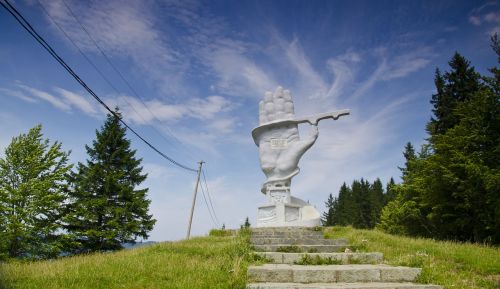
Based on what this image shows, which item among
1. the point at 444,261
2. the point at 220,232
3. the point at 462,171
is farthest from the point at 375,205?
the point at 444,261

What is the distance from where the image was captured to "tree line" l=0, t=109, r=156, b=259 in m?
19.0

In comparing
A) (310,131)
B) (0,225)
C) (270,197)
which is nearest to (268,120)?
(310,131)

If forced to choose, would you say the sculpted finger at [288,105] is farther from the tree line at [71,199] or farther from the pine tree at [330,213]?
the pine tree at [330,213]

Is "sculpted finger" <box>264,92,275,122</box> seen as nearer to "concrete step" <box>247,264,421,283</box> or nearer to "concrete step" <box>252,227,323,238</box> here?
"concrete step" <box>252,227,323,238</box>

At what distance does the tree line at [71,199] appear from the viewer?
18953mm

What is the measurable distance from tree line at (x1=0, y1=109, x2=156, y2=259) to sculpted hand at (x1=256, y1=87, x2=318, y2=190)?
11.0 metres

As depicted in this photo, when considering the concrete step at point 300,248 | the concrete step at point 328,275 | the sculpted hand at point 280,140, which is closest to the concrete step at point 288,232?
the sculpted hand at point 280,140

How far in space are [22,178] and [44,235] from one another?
3.57m

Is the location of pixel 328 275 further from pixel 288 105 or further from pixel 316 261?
pixel 288 105

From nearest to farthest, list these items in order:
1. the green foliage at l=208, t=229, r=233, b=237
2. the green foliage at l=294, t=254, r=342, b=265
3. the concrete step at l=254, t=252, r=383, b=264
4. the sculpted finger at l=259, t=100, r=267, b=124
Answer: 1. the green foliage at l=294, t=254, r=342, b=265
2. the concrete step at l=254, t=252, r=383, b=264
3. the green foliage at l=208, t=229, r=233, b=237
4. the sculpted finger at l=259, t=100, r=267, b=124

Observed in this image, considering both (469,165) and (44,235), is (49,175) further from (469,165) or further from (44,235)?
(469,165)

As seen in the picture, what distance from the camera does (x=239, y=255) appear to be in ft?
24.7

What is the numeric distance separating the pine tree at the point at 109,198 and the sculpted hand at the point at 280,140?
1163 cm

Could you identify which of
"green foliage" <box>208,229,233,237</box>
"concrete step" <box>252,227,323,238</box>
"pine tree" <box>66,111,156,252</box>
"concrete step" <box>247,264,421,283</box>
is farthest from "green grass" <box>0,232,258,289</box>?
"pine tree" <box>66,111,156,252</box>
